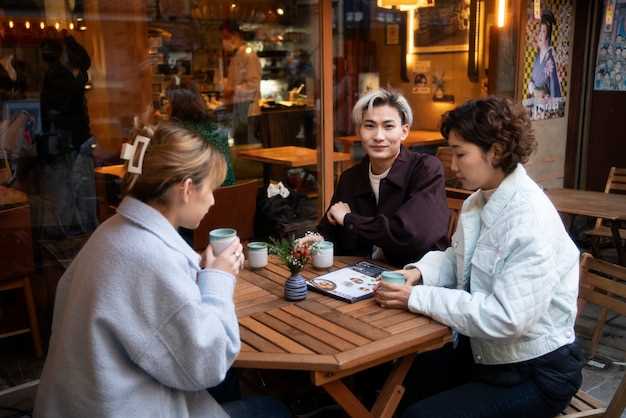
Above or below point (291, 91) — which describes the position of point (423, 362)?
below

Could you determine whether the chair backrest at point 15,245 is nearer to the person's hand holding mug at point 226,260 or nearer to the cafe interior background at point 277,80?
the cafe interior background at point 277,80

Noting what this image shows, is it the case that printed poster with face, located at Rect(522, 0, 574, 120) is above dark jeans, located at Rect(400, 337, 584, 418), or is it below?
above

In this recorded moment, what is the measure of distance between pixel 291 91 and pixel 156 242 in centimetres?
464

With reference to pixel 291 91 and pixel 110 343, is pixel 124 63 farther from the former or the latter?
pixel 110 343

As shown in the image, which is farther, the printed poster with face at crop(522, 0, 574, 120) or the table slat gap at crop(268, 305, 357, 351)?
the printed poster with face at crop(522, 0, 574, 120)

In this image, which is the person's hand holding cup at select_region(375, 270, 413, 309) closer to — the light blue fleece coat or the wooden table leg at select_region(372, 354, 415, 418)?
the wooden table leg at select_region(372, 354, 415, 418)

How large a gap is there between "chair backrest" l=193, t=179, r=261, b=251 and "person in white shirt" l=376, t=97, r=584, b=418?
231cm

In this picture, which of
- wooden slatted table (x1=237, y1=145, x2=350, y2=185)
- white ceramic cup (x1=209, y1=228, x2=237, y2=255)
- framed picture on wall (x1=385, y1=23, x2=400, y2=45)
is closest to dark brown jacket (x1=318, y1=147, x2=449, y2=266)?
white ceramic cup (x1=209, y1=228, x2=237, y2=255)

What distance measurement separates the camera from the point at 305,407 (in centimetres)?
287

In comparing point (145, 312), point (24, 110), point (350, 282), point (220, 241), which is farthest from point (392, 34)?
point (145, 312)

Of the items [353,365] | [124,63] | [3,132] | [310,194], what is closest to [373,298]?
[353,365]

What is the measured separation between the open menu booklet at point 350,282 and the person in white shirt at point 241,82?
3565mm

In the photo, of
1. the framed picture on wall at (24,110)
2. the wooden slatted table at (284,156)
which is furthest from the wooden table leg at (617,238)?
the framed picture on wall at (24,110)

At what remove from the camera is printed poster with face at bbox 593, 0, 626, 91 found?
5.32 m
